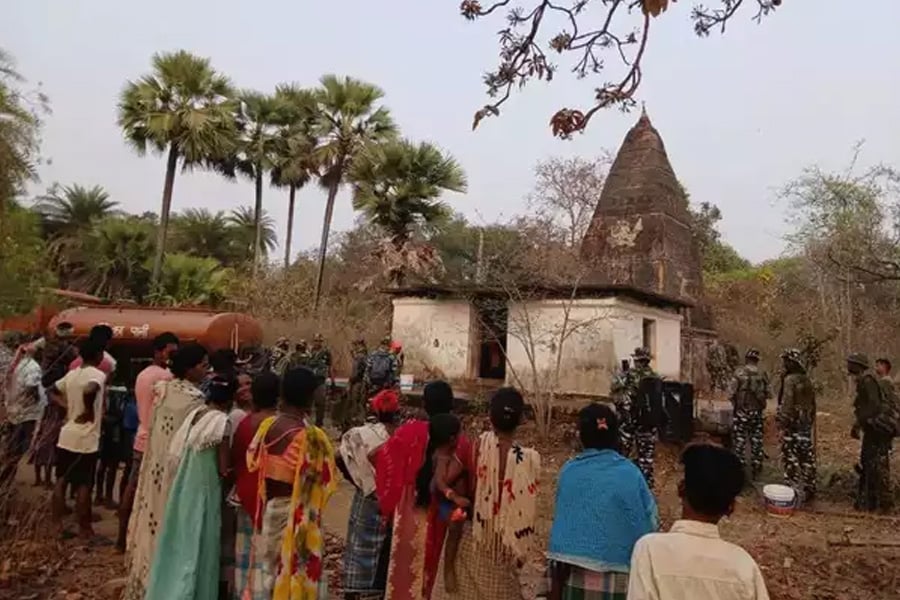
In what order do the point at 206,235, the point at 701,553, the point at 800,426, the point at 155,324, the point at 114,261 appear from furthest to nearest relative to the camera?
1. the point at 206,235
2. the point at 114,261
3. the point at 155,324
4. the point at 800,426
5. the point at 701,553

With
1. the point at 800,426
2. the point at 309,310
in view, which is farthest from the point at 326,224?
the point at 800,426

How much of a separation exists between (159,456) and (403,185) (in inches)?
540

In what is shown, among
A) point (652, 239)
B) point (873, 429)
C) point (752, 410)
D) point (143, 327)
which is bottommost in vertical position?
point (873, 429)

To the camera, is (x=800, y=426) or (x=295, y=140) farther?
(x=295, y=140)

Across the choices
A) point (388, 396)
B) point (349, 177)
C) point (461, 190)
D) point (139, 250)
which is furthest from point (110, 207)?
point (388, 396)

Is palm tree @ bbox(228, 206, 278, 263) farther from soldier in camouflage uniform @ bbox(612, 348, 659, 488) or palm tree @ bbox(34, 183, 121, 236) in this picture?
soldier in camouflage uniform @ bbox(612, 348, 659, 488)

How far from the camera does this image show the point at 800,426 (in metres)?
9.09

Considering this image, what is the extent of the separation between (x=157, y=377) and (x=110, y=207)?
91.7 ft

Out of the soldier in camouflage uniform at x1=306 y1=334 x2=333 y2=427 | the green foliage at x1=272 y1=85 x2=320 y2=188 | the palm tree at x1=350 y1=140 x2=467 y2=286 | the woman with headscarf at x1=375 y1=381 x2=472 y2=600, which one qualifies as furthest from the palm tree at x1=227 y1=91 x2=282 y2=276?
the woman with headscarf at x1=375 y1=381 x2=472 y2=600

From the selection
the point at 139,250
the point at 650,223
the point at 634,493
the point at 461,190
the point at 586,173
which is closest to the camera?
the point at 634,493

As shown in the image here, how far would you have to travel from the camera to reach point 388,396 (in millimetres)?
4266

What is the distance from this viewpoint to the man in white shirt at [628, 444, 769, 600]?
220 cm

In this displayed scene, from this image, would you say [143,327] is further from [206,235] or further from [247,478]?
[206,235]

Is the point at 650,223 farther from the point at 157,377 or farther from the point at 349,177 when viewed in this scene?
the point at 157,377
